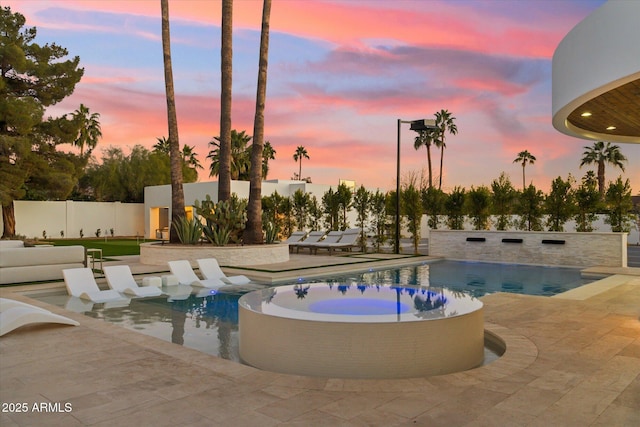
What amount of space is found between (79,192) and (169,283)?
121ft

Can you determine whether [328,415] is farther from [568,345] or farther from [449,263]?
[449,263]

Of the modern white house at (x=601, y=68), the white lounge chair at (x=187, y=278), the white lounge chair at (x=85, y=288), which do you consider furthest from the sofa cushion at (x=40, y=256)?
the modern white house at (x=601, y=68)

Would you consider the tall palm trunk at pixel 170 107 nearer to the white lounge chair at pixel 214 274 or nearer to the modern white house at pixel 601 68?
the white lounge chair at pixel 214 274

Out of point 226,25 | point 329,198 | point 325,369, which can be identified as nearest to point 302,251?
point 329,198

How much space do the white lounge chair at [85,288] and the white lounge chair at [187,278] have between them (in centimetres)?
181

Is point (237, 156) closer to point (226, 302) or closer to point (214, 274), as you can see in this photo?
point (214, 274)

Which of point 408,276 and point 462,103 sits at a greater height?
point 462,103

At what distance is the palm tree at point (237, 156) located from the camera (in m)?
45.2

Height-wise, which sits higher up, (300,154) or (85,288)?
(300,154)

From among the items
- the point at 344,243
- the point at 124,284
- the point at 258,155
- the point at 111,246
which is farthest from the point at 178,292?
the point at 111,246

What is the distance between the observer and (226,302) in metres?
9.70

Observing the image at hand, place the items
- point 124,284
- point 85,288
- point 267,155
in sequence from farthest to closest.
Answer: point 267,155, point 124,284, point 85,288

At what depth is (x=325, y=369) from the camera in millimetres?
4746

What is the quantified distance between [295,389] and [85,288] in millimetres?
7473
